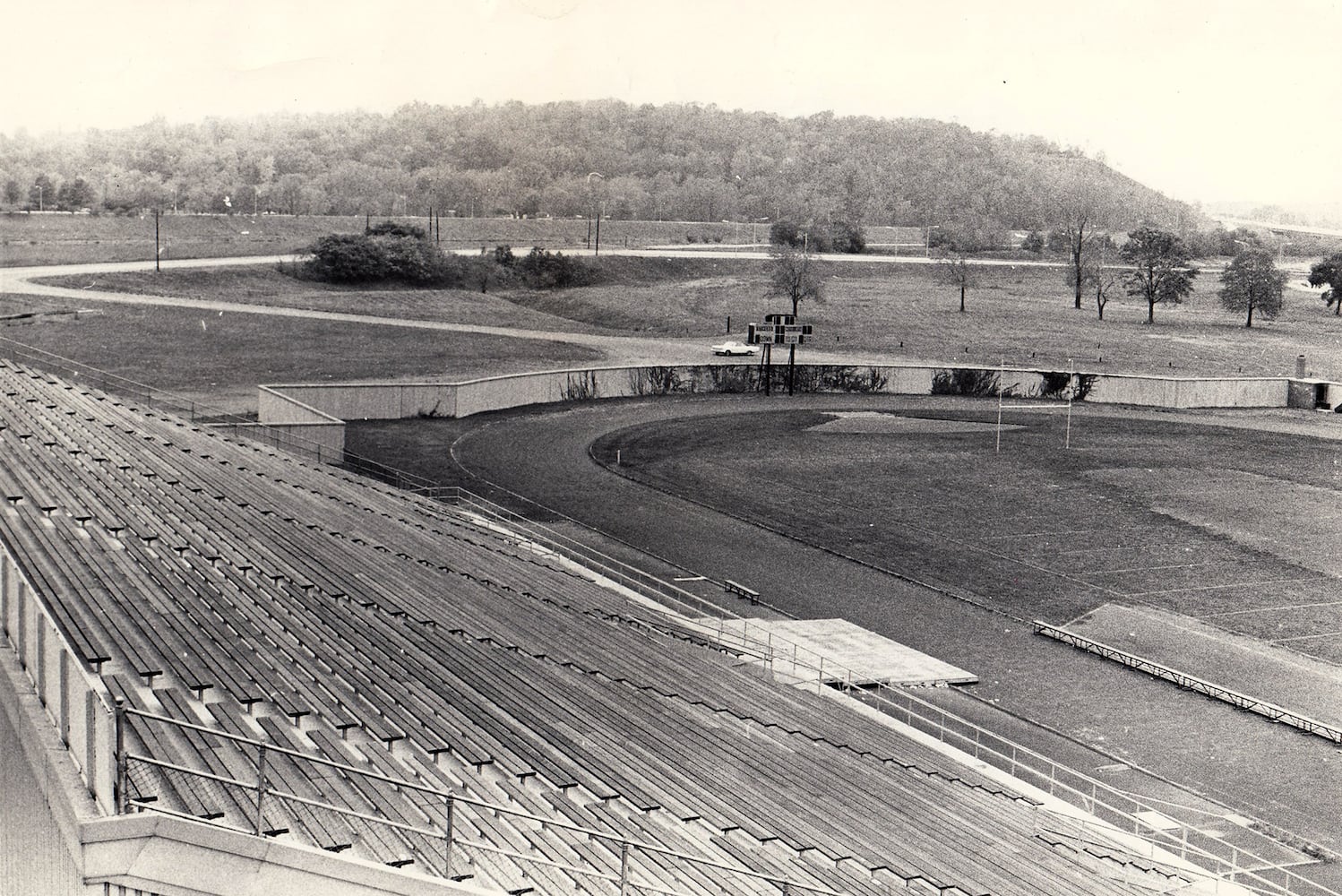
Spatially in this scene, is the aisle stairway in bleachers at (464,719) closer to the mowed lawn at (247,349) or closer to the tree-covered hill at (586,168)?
the mowed lawn at (247,349)

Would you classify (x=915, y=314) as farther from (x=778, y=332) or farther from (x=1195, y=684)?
(x=1195, y=684)

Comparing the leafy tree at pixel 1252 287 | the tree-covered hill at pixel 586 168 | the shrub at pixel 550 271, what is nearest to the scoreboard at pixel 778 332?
the shrub at pixel 550 271

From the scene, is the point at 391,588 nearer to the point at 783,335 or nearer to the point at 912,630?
the point at 912,630

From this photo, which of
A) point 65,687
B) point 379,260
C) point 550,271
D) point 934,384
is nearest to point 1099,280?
point 934,384

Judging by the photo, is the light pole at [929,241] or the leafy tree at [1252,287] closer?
the leafy tree at [1252,287]

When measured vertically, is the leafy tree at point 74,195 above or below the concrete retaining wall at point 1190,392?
above

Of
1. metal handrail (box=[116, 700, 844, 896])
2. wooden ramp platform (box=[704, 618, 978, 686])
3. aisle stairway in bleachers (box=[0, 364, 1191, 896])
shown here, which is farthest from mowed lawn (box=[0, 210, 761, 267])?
metal handrail (box=[116, 700, 844, 896])

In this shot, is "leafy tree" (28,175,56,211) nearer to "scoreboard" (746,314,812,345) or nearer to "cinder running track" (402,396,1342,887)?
"cinder running track" (402,396,1342,887)
